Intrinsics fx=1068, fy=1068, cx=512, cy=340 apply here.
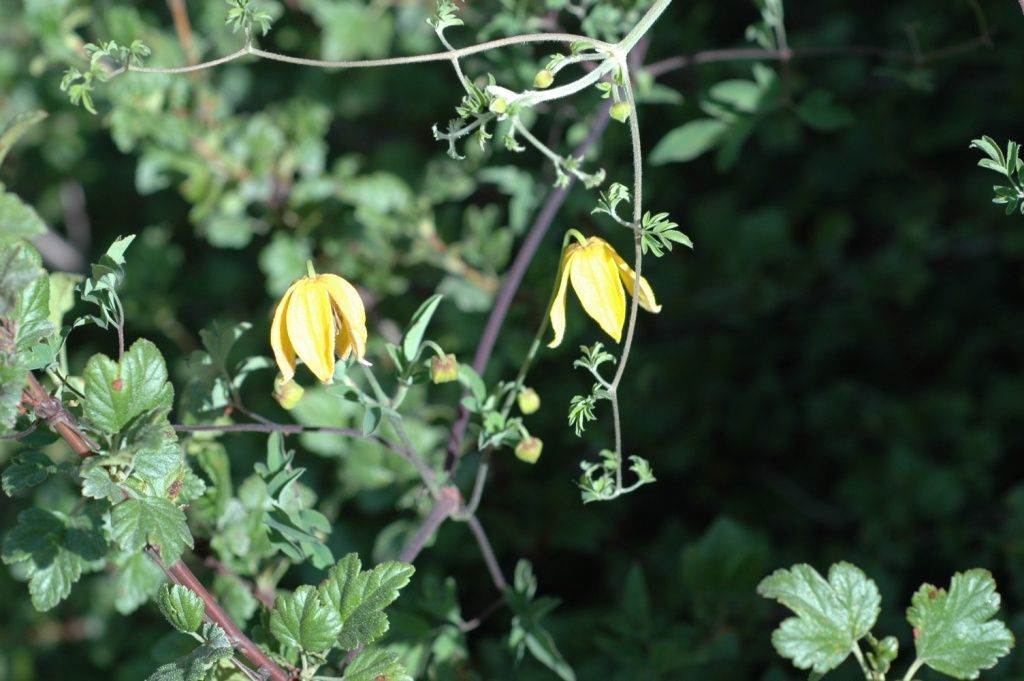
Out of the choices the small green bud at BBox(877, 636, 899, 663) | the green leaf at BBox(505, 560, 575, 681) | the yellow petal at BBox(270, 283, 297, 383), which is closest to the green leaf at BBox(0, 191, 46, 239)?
the yellow petal at BBox(270, 283, 297, 383)

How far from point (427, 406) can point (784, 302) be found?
0.84 metres

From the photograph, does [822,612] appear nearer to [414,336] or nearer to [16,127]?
[414,336]

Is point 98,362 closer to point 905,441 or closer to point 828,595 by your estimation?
point 828,595

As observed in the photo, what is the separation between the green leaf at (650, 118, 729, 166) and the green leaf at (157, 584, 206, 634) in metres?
1.02

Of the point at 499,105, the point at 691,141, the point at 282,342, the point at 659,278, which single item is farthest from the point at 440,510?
the point at 659,278

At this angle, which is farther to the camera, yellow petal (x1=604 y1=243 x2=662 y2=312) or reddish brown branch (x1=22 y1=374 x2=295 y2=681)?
yellow petal (x1=604 y1=243 x2=662 y2=312)

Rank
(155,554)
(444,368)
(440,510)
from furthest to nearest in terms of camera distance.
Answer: (440,510)
(444,368)
(155,554)

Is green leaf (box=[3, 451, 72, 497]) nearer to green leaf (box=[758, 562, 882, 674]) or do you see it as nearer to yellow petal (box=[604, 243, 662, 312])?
yellow petal (box=[604, 243, 662, 312])

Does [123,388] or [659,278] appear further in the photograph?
[659,278]

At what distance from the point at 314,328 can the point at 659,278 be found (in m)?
1.19

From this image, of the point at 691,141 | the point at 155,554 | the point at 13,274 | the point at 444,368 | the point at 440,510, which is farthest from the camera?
the point at 691,141

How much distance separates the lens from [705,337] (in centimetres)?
230

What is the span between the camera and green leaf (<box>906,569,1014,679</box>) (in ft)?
3.43

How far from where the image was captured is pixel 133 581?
127 cm
